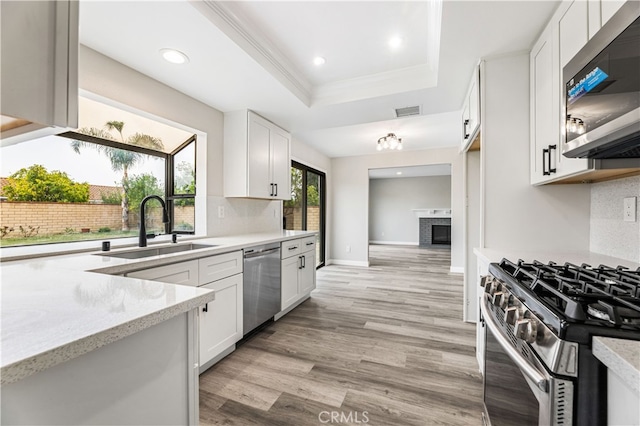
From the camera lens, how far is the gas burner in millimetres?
702

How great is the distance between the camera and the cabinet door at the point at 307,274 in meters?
3.37

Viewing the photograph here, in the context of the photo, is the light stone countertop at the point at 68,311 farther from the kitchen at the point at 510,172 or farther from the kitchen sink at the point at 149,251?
the kitchen at the point at 510,172

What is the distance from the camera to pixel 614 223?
160 cm

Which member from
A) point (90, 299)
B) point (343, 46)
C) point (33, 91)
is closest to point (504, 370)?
point (90, 299)

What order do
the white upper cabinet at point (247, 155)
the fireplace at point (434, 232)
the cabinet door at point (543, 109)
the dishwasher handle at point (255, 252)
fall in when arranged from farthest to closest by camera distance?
the fireplace at point (434, 232) < the white upper cabinet at point (247, 155) < the dishwasher handle at point (255, 252) < the cabinet door at point (543, 109)

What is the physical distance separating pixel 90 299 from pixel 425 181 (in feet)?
31.1

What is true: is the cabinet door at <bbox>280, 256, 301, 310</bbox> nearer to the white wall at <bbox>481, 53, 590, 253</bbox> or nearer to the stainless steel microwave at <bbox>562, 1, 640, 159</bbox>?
the white wall at <bbox>481, 53, 590, 253</bbox>

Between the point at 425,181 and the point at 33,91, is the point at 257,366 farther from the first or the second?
the point at 425,181

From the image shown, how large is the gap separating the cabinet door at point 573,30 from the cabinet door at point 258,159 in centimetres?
254

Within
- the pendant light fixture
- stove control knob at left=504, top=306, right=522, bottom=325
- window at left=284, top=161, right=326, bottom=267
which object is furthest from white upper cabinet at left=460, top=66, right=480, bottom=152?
window at left=284, top=161, right=326, bottom=267

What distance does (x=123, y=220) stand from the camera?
7.86ft

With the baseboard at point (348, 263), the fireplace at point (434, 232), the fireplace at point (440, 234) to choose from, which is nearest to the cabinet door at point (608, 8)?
the baseboard at point (348, 263)

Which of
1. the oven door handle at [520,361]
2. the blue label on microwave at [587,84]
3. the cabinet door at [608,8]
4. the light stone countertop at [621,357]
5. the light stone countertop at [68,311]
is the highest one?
the cabinet door at [608,8]

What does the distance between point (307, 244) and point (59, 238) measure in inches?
91.0
